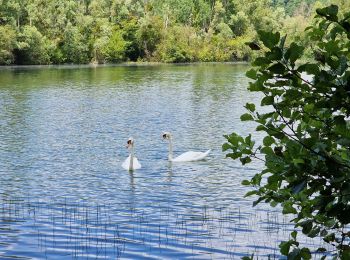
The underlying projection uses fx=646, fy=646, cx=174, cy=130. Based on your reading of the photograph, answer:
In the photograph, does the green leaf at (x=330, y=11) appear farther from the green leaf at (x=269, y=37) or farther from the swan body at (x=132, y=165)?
the swan body at (x=132, y=165)

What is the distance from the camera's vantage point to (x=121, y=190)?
690 inches

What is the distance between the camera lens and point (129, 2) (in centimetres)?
11588

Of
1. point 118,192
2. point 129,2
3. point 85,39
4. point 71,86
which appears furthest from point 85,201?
point 129,2

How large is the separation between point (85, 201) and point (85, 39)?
90307 mm

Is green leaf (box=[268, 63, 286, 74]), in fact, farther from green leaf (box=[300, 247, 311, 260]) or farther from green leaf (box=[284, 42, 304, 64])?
green leaf (box=[300, 247, 311, 260])

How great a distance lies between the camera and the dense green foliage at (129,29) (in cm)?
9631

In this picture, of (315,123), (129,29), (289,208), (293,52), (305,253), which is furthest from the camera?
(129,29)

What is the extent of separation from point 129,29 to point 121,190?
3776 inches

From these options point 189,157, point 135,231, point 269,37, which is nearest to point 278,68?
point 269,37

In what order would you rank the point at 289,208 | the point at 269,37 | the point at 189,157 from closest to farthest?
the point at 269,37
the point at 289,208
the point at 189,157

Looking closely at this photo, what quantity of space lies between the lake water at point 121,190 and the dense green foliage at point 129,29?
2344 inches

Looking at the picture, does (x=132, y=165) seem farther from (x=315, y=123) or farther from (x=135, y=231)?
(x=315, y=123)

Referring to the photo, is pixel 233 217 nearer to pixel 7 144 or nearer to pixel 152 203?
pixel 152 203

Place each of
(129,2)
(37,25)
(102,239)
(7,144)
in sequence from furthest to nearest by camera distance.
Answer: (129,2), (37,25), (7,144), (102,239)
